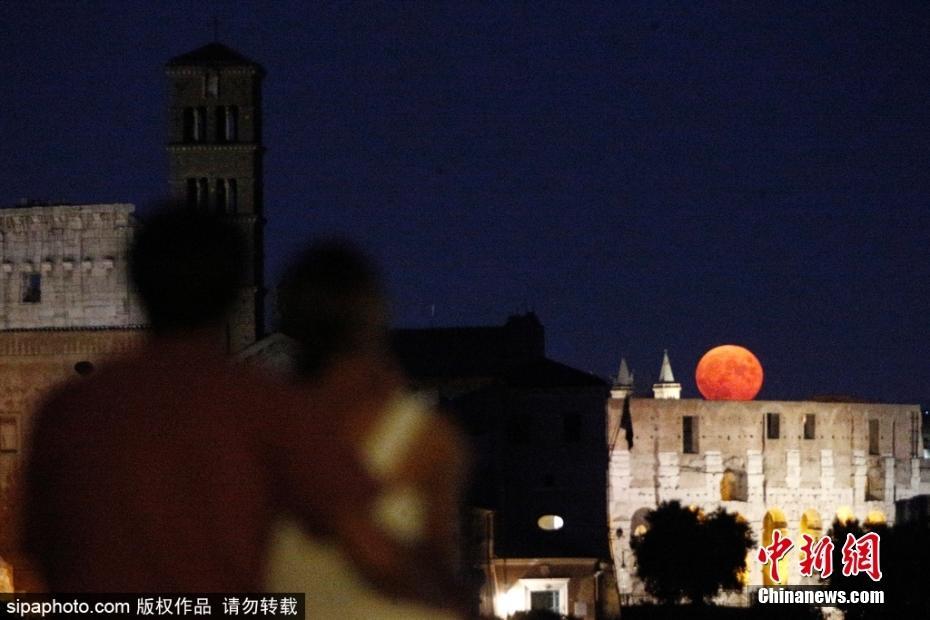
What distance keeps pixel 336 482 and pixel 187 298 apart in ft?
1.40

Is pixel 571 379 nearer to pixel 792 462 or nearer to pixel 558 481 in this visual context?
pixel 558 481

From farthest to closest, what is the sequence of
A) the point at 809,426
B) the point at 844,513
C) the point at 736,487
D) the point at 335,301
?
the point at 844,513
the point at 809,426
the point at 736,487
the point at 335,301

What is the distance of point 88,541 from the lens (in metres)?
2.48

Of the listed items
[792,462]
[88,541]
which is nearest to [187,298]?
[88,541]

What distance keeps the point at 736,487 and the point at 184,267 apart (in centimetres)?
4322

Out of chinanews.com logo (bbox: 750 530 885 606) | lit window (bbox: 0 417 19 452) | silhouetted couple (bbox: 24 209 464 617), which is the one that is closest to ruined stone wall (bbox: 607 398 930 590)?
chinanews.com logo (bbox: 750 530 885 606)

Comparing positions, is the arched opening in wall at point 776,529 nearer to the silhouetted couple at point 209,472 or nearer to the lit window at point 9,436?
the lit window at point 9,436

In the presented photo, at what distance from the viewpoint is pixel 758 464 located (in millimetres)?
45188

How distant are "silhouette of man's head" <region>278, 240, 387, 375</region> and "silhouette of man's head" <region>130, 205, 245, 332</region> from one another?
26 centimetres

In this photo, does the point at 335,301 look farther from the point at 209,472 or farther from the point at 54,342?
the point at 54,342

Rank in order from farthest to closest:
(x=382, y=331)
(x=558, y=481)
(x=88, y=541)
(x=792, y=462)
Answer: (x=792, y=462), (x=558, y=481), (x=382, y=331), (x=88, y=541)

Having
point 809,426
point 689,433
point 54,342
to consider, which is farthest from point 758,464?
point 54,342

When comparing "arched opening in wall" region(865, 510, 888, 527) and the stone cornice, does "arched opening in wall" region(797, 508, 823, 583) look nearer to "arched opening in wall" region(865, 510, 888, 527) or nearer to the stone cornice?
"arched opening in wall" region(865, 510, 888, 527)

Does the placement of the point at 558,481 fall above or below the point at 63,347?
below
